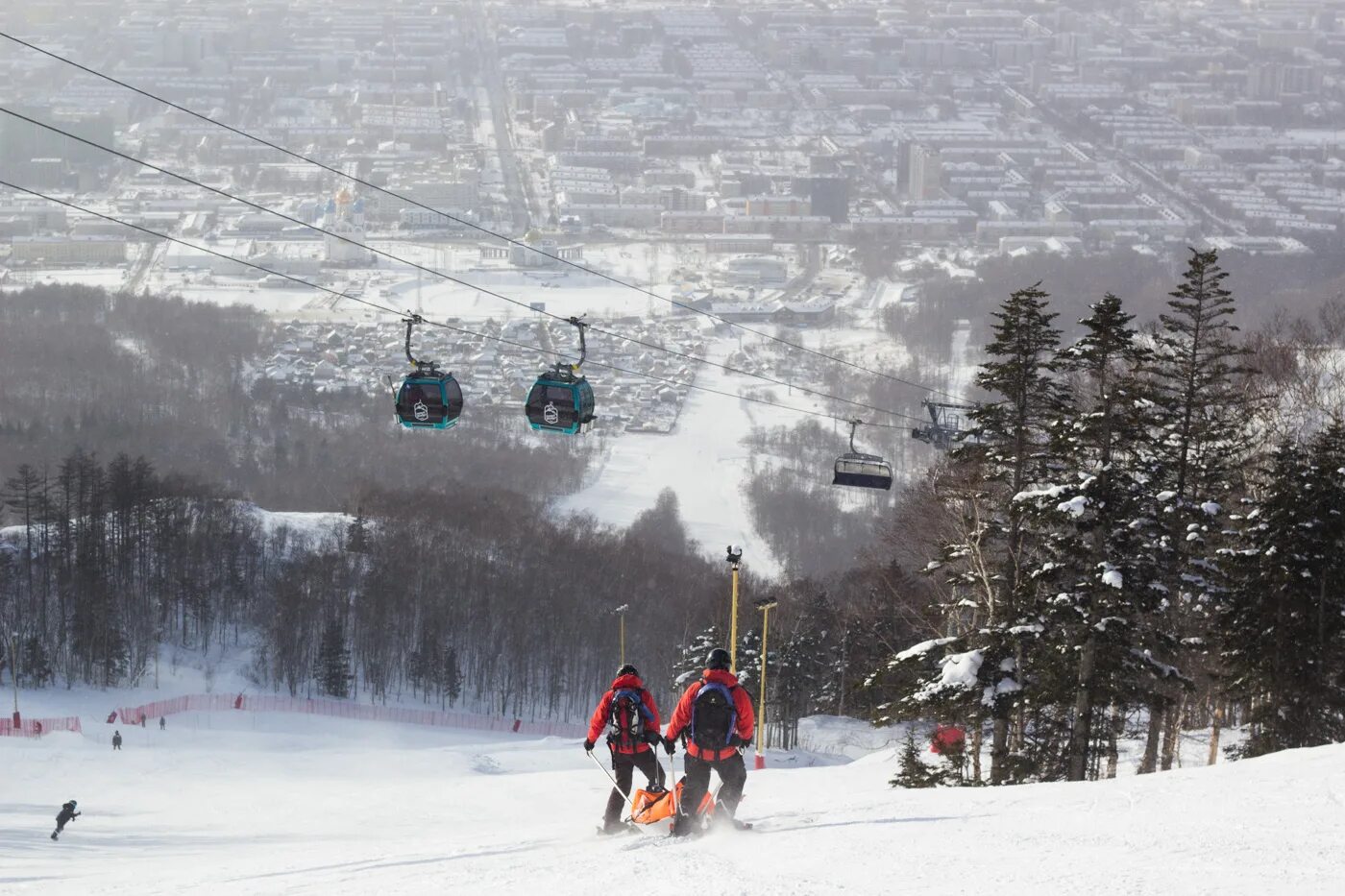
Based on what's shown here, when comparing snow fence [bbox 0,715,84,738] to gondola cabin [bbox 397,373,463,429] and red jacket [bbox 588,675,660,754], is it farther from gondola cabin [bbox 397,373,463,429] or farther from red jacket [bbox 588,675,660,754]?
red jacket [bbox 588,675,660,754]

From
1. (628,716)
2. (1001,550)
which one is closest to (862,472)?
(1001,550)

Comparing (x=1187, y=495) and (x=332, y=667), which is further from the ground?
(x=1187, y=495)

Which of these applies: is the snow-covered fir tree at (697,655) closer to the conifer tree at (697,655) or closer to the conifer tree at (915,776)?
the conifer tree at (697,655)

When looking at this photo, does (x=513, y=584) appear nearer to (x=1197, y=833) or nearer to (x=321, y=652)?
(x=321, y=652)

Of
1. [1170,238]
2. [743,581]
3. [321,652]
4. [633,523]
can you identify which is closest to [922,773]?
[321,652]

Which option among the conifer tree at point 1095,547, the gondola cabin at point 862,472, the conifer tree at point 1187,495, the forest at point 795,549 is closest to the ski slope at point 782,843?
the conifer tree at point 1095,547

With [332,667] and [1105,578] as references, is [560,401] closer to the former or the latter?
[1105,578]

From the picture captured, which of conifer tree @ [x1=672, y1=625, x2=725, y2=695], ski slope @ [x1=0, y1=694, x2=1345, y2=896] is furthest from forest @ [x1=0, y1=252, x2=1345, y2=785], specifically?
ski slope @ [x1=0, y1=694, x2=1345, y2=896]
